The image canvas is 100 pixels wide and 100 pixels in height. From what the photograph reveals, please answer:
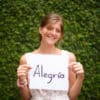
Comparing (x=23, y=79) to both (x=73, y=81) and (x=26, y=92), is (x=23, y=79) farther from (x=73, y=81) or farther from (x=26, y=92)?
(x=73, y=81)

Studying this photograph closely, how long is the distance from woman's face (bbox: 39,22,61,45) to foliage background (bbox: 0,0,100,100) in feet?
5.39

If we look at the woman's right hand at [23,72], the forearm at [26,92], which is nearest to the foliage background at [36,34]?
the forearm at [26,92]

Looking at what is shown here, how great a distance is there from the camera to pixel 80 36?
459 cm

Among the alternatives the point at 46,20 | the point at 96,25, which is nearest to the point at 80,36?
the point at 96,25

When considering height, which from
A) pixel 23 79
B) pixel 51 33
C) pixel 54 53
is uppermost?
pixel 51 33

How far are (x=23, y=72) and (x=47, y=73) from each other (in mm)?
201

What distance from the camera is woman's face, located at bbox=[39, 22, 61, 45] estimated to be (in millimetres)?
2779

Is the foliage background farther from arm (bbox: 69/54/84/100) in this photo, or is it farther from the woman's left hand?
the woman's left hand

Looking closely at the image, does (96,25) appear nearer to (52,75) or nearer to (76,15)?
(76,15)

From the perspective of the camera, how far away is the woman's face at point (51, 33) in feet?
9.12

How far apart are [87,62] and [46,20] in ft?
5.82

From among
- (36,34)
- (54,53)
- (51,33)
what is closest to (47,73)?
(54,53)

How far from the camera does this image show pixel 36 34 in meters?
4.54

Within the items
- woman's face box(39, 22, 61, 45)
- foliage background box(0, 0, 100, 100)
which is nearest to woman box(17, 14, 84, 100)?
woman's face box(39, 22, 61, 45)
